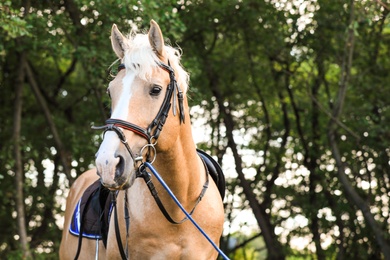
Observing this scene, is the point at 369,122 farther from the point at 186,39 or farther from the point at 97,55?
the point at 97,55

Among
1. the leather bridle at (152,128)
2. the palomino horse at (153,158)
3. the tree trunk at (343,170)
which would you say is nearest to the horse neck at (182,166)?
the palomino horse at (153,158)

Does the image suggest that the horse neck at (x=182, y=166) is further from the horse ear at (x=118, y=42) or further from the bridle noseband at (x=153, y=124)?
the horse ear at (x=118, y=42)

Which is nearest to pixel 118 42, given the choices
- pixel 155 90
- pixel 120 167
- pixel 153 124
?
pixel 155 90

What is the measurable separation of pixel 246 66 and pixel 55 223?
5.04 meters

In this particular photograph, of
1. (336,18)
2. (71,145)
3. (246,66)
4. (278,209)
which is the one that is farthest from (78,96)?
(336,18)

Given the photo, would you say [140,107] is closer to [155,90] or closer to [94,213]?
[155,90]

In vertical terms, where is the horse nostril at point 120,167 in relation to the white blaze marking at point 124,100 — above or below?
below

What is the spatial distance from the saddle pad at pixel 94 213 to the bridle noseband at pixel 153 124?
1.17 metres

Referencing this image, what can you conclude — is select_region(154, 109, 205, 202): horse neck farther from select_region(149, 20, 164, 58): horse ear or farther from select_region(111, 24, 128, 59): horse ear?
select_region(111, 24, 128, 59): horse ear

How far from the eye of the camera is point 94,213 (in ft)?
19.6

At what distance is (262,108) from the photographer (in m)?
16.1

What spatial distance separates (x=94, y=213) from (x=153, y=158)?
1.68 metres

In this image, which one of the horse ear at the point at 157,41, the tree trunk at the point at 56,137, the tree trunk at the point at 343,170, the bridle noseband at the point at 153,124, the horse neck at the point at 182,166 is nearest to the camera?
the bridle noseband at the point at 153,124

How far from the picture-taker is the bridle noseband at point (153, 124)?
4262 mm
